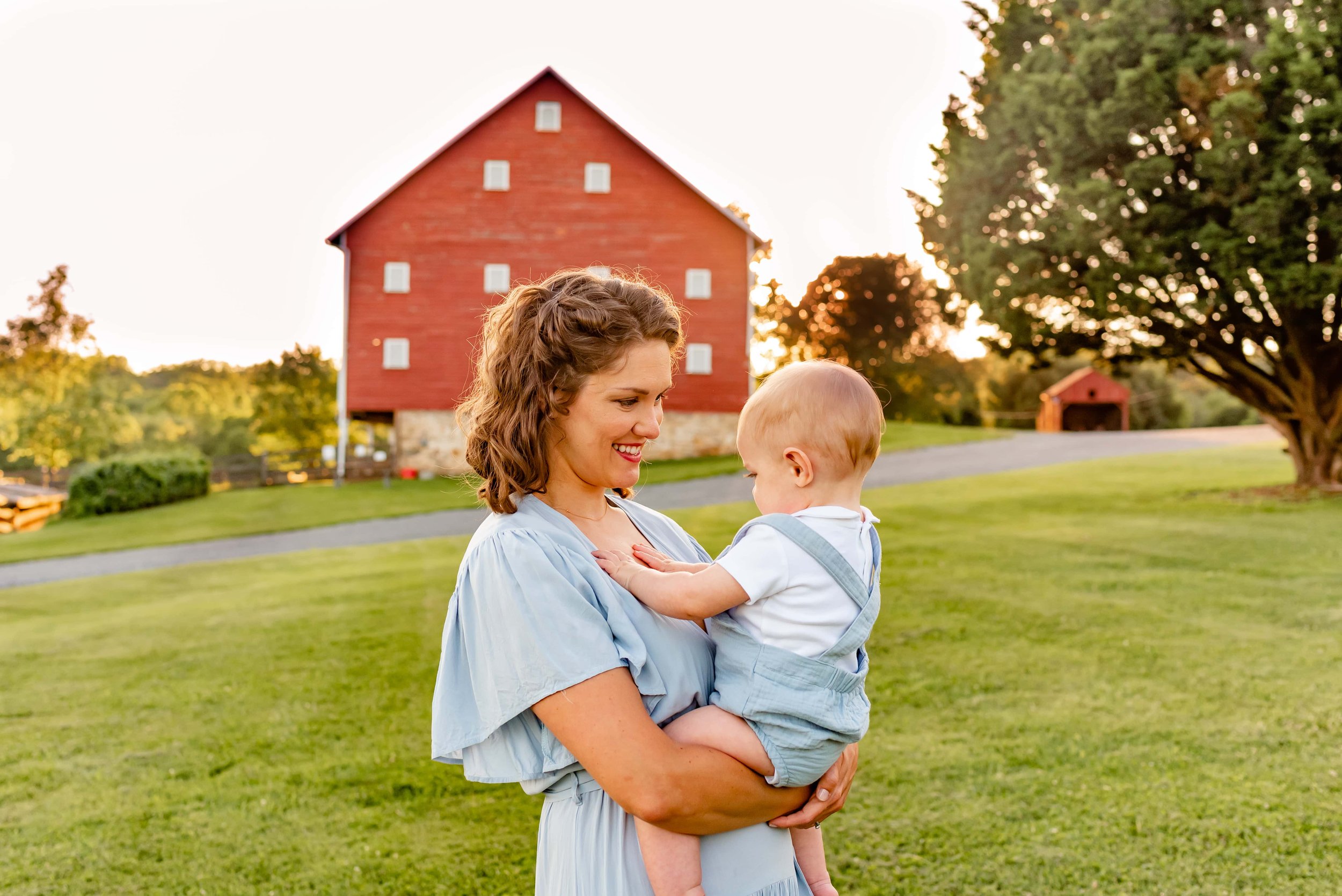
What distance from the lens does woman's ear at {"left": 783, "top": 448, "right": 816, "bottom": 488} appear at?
200cm

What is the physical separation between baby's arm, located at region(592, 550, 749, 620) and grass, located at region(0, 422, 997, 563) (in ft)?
45.2

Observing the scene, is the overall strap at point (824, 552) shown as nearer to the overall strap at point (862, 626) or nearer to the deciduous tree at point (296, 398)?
the overall strap at point (862, 626)

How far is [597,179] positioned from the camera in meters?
27.3

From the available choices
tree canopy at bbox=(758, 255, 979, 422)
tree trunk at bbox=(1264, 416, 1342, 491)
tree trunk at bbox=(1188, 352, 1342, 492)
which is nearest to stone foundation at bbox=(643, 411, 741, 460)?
tree trunk at bbox=(1188, 352, 1342, 492)

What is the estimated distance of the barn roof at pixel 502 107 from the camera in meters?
26.9

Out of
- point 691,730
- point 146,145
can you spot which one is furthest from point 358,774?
point 146,145

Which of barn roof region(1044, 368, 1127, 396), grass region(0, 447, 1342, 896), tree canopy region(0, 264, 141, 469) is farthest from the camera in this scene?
tree canopy region(0, 264, 141, 469)

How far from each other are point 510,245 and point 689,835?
87.9ft

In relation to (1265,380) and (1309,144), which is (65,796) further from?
(1265,380)

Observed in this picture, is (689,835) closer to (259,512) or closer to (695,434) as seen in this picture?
(259,512)

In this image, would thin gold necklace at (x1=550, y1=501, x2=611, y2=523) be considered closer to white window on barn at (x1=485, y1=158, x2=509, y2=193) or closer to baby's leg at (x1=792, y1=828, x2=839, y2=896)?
baby's leg at (x1=792, y1=828, x2=839, y2=896)

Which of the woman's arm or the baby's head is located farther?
the baby's head

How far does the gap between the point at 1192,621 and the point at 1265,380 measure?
10.6 m

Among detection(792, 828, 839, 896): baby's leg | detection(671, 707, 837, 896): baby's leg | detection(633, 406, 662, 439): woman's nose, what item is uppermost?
detection(633, 406, 662, 439): woman's nose
